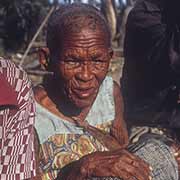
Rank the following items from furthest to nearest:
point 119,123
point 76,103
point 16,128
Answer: point 119,123
point 76,103
point 16,128

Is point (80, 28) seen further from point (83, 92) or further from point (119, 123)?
point (119, 123)

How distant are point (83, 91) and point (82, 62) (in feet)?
0.51

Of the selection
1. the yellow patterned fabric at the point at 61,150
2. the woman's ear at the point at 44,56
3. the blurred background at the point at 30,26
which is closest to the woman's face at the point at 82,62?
the woman's ear at the point at 44,56

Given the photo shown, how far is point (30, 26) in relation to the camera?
513 inches

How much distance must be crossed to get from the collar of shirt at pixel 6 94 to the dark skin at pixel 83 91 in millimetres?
441

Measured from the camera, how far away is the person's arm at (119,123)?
3.67 metres

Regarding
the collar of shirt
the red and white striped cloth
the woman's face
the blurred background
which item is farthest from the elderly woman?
the blurred background

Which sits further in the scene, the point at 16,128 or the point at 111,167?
the point at 111,167

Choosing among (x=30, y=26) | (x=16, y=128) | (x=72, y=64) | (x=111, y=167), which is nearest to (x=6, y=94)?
(x=16, y=128)

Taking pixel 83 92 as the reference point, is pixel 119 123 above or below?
below

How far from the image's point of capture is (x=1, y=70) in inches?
116

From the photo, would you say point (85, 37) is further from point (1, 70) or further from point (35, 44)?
point (35, 44)

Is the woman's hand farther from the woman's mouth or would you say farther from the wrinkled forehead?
the wrinkled forehead

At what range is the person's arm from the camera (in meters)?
3.67
